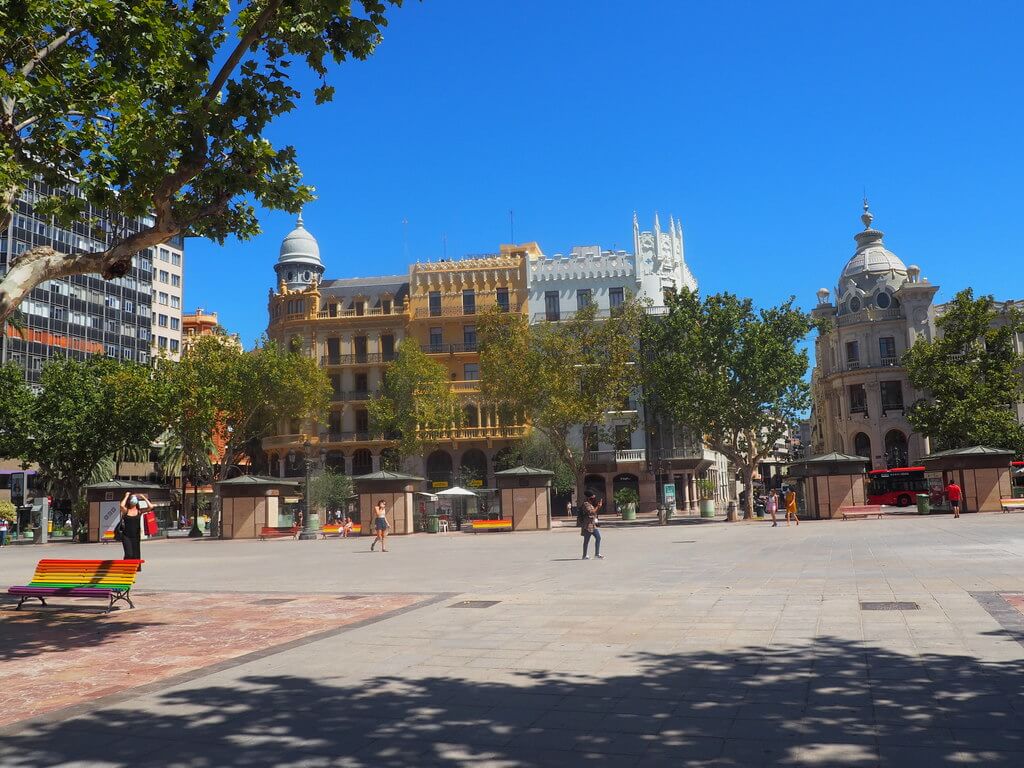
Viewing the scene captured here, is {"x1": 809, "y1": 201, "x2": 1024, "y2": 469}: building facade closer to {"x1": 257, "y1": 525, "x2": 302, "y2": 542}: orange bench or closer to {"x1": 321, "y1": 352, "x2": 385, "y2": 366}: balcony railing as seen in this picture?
{"x1": 321, "y1": 352, "x2": 385, "y2": 366}: balcony railing

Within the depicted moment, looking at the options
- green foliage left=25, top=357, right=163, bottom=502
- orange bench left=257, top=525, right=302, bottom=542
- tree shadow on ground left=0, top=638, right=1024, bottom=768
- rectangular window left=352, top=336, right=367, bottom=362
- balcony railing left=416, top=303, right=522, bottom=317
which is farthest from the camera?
rectangular window left=352, top=336, right=367, bottom=362

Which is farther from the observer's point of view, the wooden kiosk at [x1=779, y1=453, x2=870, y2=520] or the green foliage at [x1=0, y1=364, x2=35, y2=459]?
the wooden kiosk at [x1=779, y1=453, x2=870, y2=520]

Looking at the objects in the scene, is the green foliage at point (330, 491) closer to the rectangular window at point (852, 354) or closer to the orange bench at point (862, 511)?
the orange bench at point (862, 511)

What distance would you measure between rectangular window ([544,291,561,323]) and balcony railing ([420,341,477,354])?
5592 millimetres

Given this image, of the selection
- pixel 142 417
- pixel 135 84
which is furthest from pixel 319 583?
pixel 142 417

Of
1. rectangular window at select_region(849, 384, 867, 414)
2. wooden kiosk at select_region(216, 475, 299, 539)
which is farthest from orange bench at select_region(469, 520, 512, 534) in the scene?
rectangular window at select_region(849, 384, 867, 414)

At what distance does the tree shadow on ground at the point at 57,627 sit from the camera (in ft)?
30.6

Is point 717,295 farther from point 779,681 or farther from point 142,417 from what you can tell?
point 779,681

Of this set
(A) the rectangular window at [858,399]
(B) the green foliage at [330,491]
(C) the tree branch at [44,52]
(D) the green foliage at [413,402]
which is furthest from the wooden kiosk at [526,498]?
(A) the rectangular window at [858,399]

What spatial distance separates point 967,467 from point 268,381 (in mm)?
35007

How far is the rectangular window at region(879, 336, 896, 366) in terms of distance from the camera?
199ft

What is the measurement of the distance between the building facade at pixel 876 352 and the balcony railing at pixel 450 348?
24056mm

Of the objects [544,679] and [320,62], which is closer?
[544,679]

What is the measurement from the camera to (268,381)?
154 ft
